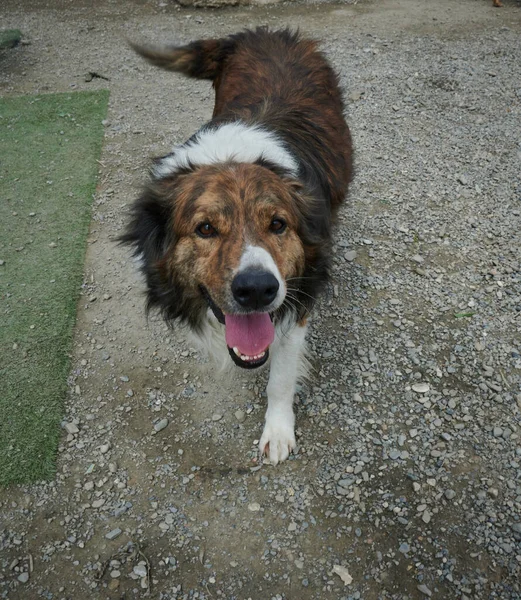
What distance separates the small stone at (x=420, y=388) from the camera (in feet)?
10.5

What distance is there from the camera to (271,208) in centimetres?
246

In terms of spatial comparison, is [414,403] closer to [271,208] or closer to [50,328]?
[271,208]

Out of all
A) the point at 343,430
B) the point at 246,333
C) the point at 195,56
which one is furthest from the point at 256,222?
the point at 195,56

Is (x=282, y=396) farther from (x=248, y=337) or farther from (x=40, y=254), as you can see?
(x=40, y=254)

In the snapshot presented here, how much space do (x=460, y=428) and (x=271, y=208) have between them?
1.78m

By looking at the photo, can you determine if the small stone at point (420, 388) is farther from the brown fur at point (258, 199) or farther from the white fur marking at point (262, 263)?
the white fur marking at point (262, 263)

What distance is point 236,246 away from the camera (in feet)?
7.59

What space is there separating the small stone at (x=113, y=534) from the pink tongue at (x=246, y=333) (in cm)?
121

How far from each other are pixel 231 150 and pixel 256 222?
1.94 feet

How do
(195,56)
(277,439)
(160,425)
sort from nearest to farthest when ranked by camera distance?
(277,439)
(160,425)
(195,56)

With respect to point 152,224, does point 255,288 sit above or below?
above

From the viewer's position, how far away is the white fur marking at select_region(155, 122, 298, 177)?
108 inches

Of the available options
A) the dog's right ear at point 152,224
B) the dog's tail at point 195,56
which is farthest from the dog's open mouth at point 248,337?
the dog's tail at point 195,56

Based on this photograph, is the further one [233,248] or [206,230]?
[206,230]
